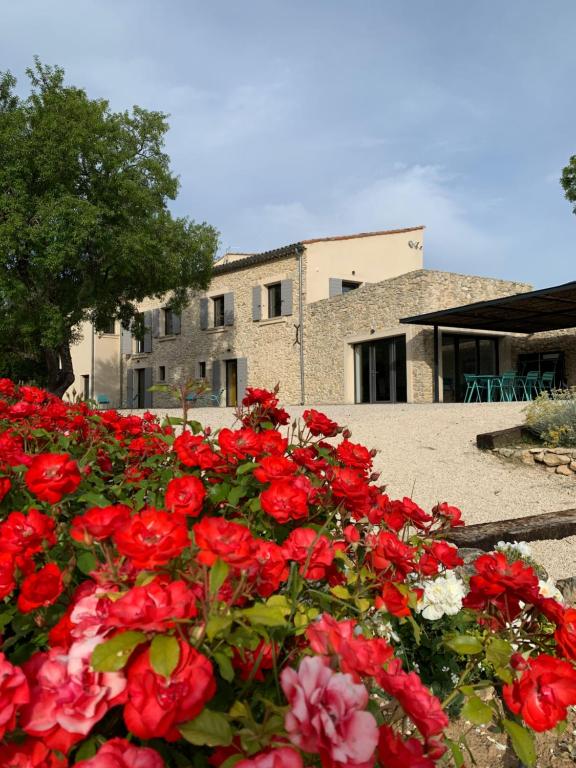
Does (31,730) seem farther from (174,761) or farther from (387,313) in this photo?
(387,313)

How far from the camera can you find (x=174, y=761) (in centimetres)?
78

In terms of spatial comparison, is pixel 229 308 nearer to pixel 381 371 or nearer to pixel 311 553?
pixel 381 371

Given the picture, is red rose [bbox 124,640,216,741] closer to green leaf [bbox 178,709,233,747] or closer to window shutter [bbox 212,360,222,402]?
green leaf [bbox 178,709,233,747]

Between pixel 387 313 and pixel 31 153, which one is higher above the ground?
pixel 31 153

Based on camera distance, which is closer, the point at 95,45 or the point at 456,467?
the point at 95,45

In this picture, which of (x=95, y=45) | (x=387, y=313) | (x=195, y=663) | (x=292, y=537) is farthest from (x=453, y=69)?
(x=387, y=313)

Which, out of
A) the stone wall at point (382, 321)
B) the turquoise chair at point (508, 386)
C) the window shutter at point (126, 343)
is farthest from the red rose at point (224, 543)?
the window shutter at point (126, 343)

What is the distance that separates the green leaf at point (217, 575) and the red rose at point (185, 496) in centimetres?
35

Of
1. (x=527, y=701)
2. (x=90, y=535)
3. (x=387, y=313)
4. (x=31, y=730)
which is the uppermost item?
(x=387, y=313)

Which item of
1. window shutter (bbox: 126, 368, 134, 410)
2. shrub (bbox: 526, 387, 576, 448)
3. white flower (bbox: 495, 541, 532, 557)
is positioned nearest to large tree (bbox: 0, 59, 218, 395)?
window shutter (bbox: 126, 368, 134, 410)

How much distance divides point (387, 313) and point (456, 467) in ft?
37.0

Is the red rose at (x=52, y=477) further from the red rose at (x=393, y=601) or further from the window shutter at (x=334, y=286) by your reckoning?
the window shutter at (x=334, y=286)

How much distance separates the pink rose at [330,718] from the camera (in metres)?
0.57

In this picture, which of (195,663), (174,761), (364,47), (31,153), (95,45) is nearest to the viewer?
(195,663)
